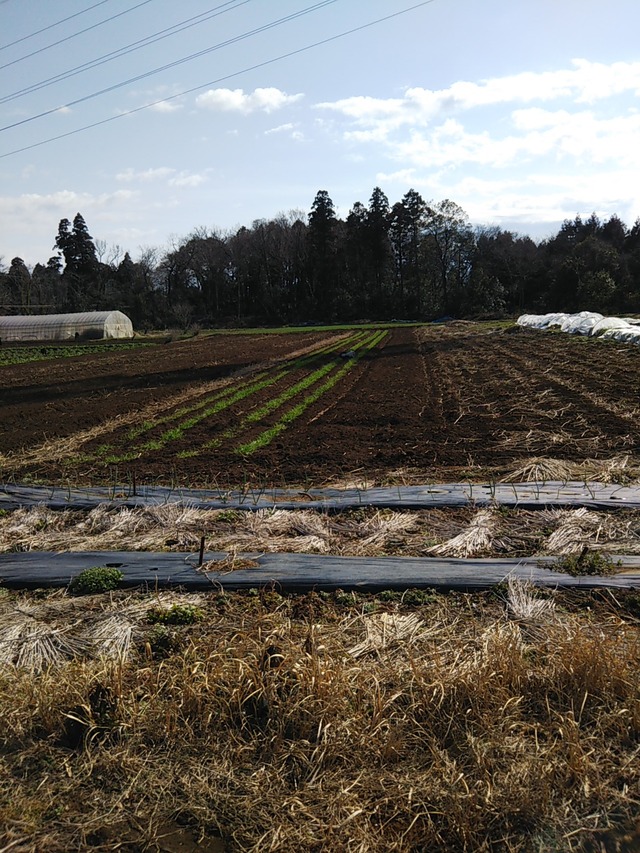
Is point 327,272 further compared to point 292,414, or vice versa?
point 327,272

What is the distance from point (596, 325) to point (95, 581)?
25.3 m

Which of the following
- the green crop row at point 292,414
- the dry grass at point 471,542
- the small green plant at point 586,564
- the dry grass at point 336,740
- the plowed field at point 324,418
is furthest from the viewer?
the green crop row at point 292,414

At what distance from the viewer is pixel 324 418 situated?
11.6 m

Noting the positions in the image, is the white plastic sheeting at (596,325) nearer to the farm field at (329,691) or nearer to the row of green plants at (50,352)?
the farm field at (329,691)

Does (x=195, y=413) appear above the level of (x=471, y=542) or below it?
above

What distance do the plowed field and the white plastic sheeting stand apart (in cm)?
102

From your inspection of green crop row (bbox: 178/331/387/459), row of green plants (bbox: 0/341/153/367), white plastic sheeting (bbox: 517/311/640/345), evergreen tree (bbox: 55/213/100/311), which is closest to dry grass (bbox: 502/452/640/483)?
green crop row (bbox: 178/331/387/459)

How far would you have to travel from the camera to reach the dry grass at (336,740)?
247 cm

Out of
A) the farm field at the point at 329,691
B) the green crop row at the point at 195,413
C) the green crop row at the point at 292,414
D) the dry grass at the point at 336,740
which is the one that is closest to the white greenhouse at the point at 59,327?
the green crop row at the point at 195,413

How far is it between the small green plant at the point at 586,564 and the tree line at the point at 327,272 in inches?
1869

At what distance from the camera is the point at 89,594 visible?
4645mm

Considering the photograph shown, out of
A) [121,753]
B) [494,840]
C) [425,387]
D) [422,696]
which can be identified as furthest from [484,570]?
[425,387]

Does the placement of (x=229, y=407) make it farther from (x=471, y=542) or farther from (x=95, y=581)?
(x=471, y=542)

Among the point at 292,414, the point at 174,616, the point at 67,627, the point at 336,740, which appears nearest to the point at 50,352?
the point at 292,414
